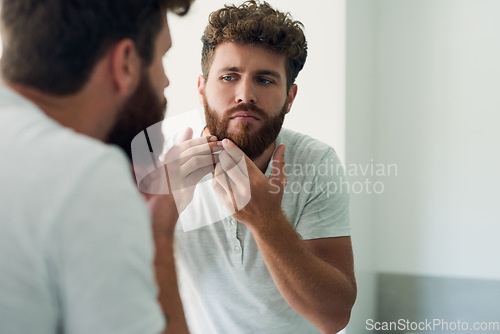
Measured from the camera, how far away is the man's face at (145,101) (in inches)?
18.7

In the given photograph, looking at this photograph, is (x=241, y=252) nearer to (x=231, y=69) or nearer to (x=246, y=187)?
(x=246, y=187)

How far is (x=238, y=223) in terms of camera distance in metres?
0.99

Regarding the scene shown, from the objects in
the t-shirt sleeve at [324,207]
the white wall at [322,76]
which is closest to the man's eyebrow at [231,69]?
the t-shirt sleeve at [324,207]

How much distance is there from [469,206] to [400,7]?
932mm

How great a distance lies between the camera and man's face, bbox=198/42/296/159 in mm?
1020

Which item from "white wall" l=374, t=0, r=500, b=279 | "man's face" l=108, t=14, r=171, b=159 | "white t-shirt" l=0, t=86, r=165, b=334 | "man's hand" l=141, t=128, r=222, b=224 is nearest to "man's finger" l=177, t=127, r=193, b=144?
"man's hand" l=141, t=128, r=222, b=224

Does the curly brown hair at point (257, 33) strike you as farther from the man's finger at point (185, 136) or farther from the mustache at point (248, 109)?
the man's finger at point (185, 136)

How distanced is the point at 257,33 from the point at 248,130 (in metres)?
0.21

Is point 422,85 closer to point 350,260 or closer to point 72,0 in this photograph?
point 350,260

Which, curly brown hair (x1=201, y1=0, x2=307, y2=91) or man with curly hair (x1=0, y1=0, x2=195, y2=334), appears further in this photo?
curly brown hair (x1=201, y1=0, x2=307, y2=91)

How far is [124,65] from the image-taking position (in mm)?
444

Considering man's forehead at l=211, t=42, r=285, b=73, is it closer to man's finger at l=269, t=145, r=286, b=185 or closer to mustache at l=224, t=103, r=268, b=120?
mustache at l=224, t=103, r=268, b=120

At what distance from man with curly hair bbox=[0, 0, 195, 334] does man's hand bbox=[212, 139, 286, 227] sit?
488 mm

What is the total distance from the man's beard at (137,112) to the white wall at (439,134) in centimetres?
176
